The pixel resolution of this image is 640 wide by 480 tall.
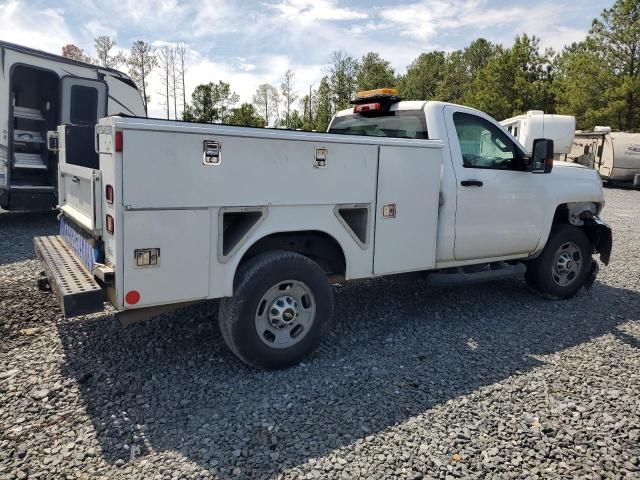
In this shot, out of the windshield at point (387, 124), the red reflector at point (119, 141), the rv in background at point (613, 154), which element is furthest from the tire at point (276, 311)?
the rv in background at point (613, 154)

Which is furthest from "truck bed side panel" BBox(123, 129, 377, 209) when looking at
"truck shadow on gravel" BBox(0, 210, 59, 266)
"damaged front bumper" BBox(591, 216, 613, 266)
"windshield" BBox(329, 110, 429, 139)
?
"truck shadow on gravel" BBox(0, 210, 59, 266)

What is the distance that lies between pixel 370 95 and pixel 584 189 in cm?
287

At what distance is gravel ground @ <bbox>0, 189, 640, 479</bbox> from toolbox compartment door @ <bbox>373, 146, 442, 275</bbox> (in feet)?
2.59

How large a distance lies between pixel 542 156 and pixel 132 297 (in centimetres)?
416

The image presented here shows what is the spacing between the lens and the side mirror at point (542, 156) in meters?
5.16


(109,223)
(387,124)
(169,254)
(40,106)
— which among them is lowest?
(169,254)

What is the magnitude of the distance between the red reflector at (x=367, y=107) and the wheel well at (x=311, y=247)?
1.89 m

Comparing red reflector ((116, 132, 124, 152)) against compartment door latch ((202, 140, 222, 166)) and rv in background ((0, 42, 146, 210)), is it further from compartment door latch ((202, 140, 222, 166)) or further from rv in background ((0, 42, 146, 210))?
rv in background ((0, 42, 146, 210))

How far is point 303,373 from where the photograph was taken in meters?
3.97

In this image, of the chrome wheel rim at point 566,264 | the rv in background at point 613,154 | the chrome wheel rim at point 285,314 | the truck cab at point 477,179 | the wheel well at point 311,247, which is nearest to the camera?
the chrome wheel rim at point 285,314

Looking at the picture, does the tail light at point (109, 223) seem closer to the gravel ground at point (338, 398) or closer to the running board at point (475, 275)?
the gravel ground at point (338, 398)

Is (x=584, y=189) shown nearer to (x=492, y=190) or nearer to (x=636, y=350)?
(x=492, y=190)

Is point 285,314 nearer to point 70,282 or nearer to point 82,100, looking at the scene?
point 70,282

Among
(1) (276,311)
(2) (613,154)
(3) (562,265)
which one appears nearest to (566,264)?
(3) (562,265)
